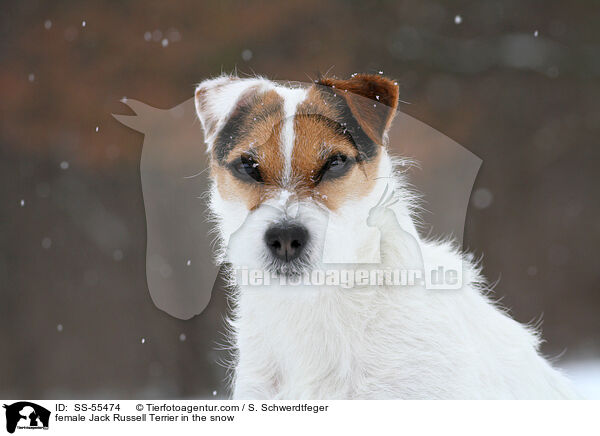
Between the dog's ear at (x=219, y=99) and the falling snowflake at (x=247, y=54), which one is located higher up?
the falling snowflake at (x=247, y=54)

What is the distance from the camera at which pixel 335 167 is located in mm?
1662

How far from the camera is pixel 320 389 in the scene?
5.54ft

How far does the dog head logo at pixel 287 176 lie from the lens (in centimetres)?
161

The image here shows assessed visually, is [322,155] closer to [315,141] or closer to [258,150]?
[315,141]

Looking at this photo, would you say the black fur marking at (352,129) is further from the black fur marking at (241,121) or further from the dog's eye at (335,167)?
the black fur marking at (241,121)

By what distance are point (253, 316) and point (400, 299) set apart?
49 centimetres

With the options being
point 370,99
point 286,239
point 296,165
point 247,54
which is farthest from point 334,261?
point 247,54

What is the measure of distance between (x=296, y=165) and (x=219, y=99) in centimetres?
39
